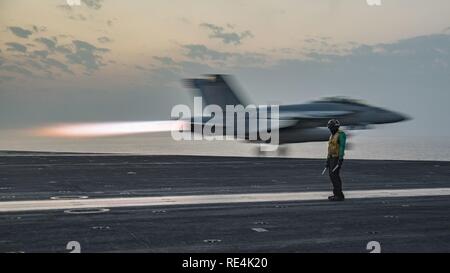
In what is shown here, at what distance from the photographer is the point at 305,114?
46.1 metres

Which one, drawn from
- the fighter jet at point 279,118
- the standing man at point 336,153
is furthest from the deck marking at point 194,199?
the fighter jet at point 279,118

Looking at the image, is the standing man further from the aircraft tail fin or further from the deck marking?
the aircraft tail fin

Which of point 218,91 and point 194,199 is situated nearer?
point 194,199

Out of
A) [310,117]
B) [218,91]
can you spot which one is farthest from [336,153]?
[218,91]

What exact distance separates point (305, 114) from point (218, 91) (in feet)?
33.1

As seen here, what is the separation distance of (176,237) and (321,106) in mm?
40575

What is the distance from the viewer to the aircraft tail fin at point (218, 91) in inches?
1987

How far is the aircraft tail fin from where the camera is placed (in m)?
50.5

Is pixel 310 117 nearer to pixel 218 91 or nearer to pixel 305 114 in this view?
pixel 305 114

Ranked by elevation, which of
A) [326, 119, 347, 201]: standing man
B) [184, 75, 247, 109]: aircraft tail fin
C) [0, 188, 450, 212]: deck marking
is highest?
[184, 75, 247, 109]: aircraft tail fin

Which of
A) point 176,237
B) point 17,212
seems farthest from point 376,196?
point 17,212

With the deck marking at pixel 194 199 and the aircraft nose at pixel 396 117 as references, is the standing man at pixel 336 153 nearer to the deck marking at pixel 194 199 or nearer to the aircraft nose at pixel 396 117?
the deck marking at pixel 194 199

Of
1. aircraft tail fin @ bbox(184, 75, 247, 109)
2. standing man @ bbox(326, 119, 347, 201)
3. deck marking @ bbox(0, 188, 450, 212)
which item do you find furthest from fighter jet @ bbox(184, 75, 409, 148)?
standing man @ bbox(326, 119, 347, 201)
